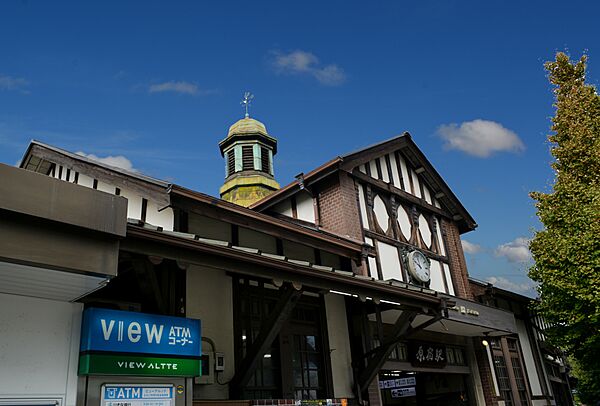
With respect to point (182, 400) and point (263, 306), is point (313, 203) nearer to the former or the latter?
point (263, 306)

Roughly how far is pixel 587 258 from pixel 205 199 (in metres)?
11.0

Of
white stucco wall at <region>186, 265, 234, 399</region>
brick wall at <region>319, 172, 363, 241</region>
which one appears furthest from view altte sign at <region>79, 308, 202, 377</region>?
brick wall at <region>319, 172, 363, 241</region>

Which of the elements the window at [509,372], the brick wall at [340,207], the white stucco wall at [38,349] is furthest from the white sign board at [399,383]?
the white stucco wall at [38,349]

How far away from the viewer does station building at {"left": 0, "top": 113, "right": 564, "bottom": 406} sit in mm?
4734

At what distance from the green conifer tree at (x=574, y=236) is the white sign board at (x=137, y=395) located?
1171cm

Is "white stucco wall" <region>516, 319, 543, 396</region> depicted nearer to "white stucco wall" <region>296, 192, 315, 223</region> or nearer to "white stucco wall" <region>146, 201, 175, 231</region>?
"white stucco wall" <region>296, 192, 315, 223</region>

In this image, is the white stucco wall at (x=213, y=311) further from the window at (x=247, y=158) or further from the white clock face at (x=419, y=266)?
the window at (x=247, y=158)

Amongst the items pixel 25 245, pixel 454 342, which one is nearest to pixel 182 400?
pixel 25 245

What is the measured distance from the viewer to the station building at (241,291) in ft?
15.5

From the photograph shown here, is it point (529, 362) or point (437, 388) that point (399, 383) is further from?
point (529, 362)

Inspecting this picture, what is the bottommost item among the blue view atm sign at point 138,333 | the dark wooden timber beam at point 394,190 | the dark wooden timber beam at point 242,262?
the blue view atm sign at point 138,333

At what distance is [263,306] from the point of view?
8.60 m

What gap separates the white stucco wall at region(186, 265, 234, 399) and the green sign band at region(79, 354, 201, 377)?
54.3 inches

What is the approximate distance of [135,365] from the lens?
214 inches
